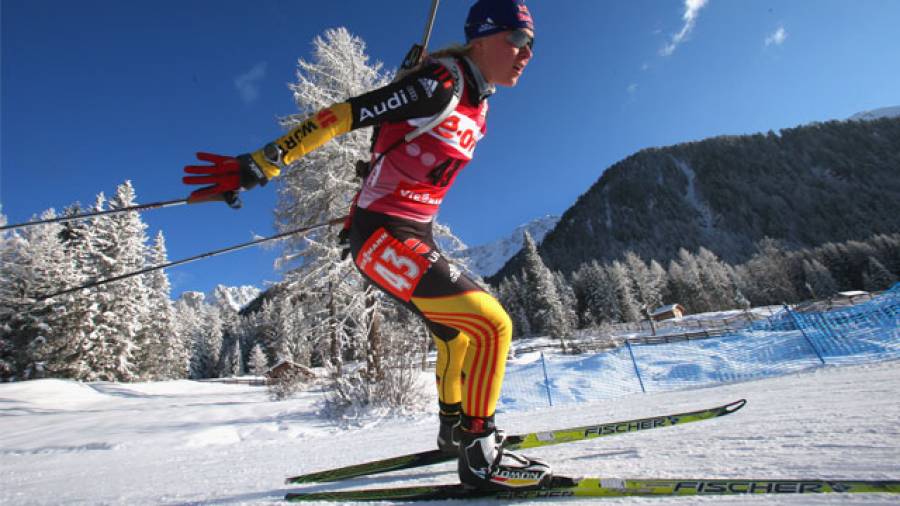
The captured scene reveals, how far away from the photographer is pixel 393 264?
1.73 metres

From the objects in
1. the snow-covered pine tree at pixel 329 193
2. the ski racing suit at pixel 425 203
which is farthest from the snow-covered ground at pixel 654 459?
the snow-covered pine tree at pixel 329 193

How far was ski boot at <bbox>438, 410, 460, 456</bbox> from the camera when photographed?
6.47ft

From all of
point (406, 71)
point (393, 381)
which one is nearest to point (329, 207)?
point (393, 381)

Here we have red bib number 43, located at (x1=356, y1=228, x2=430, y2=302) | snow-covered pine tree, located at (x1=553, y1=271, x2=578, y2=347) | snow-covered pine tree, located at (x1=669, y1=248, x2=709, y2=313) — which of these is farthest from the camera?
snow-covered pine tree, located at (x1=669, y1=248, x2=709, y2=313)

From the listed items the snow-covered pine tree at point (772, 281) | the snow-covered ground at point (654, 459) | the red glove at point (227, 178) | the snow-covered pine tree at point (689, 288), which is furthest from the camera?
the snow-covered pine tree at point (689, 288)

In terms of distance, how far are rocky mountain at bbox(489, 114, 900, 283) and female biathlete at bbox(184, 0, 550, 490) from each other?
129599 mm

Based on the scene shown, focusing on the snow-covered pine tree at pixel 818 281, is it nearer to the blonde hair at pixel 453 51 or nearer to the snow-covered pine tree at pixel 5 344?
the blonde hair at pixel 453 51

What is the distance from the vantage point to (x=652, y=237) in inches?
5069

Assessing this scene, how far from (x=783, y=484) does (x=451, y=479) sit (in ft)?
4.12

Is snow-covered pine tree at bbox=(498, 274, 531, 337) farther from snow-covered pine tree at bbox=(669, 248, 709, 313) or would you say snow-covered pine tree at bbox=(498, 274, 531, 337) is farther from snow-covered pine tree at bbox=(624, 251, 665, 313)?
snow-covered pine tree at bbox=(669, 248, 709, 313)

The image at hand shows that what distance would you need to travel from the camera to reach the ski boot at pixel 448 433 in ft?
6.47

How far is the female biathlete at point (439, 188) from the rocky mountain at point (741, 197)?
12960 centimetres

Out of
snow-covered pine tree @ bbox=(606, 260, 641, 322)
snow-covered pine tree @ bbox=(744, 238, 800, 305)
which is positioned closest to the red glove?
snow-covered pine tree @ bbox=(606, 260, 641, 322)

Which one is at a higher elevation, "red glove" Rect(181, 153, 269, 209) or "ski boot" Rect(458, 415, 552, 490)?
"red glove" Rect(181, 153, 269, 209)
